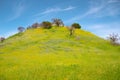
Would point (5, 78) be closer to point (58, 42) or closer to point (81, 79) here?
point (81, 79)

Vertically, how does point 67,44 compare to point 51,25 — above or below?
below

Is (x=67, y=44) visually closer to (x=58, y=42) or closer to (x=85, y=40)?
(x=58, y=42)

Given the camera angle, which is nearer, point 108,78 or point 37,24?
point 108,78

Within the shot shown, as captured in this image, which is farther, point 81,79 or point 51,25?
point 51,25

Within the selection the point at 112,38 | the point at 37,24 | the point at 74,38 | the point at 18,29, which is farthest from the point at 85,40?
the point at 18,29

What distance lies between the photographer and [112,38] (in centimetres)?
9381

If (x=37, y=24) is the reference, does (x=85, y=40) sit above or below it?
below

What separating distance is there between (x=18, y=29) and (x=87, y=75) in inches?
4274

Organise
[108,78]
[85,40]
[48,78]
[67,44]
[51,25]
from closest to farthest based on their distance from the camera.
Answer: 1. [108,78]
2. [48,78]
3. [67,44]
4. [85,40]
5. [51,25]

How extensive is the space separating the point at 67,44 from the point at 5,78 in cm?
5732

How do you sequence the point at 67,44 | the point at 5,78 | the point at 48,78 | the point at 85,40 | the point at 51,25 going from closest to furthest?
1. the point at 48,78
2. the point at 5,78
3. the point at 67,44
4. the point at 85,40
5. the point at 51,25

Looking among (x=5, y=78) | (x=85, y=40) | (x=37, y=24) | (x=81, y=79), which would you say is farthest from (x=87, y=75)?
(x=37, y=24)

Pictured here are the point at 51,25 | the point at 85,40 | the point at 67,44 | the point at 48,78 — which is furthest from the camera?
the point at 51,25

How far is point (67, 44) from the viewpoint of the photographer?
7925 centimetres
